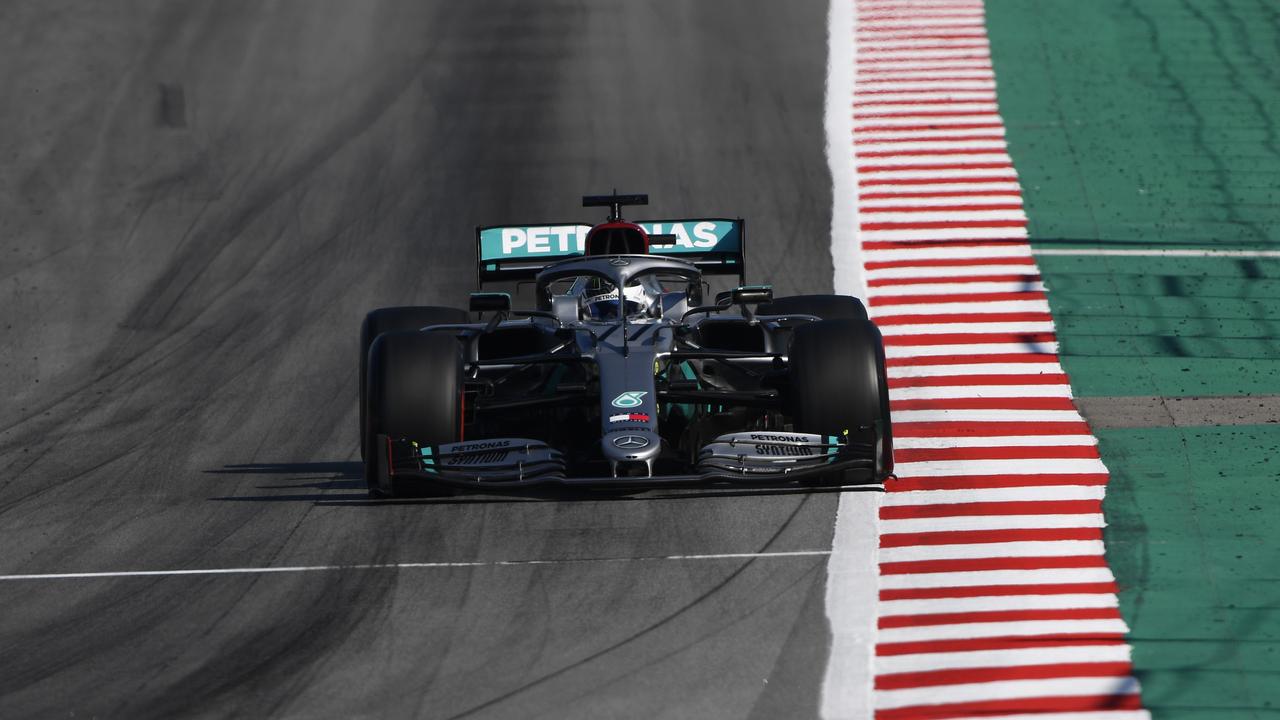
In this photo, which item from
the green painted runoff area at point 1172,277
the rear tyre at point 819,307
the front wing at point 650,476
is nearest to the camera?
the green painted runoff area at point 1172,277

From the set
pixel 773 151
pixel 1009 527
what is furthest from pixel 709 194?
pixel 1009 527

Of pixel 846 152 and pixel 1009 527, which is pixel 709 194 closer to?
pixel 846 152

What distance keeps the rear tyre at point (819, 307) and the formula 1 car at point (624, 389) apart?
18 mm

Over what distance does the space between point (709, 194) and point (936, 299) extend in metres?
4.26

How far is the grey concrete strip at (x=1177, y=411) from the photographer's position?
16.0 metres

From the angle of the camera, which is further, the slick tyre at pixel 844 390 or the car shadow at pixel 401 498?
the slick tyre at pixel 844 390

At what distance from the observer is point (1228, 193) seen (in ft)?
71.5

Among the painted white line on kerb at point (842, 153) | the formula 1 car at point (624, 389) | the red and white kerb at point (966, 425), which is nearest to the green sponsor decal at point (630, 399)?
the formula 1 car at point (624, 389)

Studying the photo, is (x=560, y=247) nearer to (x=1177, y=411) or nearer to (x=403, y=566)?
(x=403, y=566)

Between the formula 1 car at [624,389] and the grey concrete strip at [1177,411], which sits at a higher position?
the formula 1 car at [624,389]

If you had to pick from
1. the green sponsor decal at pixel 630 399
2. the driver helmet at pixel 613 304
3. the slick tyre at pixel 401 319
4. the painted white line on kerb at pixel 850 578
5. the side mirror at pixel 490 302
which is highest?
the side mirror at pixel 490 302

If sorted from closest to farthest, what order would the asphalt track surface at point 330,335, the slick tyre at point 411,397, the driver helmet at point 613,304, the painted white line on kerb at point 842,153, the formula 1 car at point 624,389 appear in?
1. the asphalt track surface at point 330,335
2. the formula 1 car at point 624,389
3. the slick tyre at point 411,397
4. the driver helmet at point 613,304
5. the painted white line on kerb at point 842,153

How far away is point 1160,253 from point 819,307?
6.40 meters

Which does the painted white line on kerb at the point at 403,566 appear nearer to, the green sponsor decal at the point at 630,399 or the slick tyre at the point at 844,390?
the slick tyre at the point at 844,390
